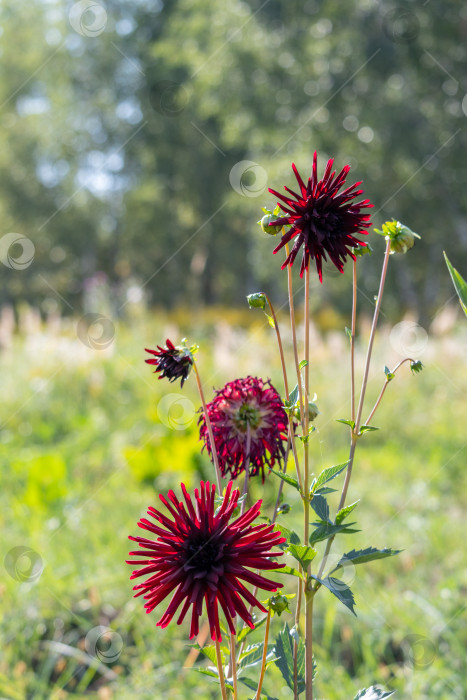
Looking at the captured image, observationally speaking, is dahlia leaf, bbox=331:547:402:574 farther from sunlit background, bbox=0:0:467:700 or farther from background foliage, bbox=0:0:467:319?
background foliage, bbox=0:0:467:319

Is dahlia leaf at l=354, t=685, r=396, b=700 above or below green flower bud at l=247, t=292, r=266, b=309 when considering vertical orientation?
below

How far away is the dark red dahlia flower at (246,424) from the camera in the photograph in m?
0.82

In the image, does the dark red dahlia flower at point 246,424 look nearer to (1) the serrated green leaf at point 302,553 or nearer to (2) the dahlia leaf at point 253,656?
(1) the serrated green leaf at point 302,553

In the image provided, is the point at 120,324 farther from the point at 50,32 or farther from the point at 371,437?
the point at 50,32

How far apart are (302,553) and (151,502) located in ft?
8.52

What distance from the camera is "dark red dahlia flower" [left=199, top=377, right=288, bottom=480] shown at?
0.82m

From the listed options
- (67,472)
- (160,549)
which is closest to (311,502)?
(160,549)

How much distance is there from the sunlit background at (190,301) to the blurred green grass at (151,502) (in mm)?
14

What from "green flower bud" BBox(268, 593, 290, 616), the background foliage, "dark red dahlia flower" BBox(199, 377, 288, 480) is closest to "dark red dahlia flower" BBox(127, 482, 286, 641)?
"green flower bud" BBox(268, 593, 290, 616)

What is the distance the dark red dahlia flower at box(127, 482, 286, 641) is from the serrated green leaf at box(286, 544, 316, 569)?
65 millimetres

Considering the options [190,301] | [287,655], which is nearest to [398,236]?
[287,655]

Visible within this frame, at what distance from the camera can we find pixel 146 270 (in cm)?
2311

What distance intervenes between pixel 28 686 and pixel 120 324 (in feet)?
22.9

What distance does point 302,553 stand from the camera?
728mm
